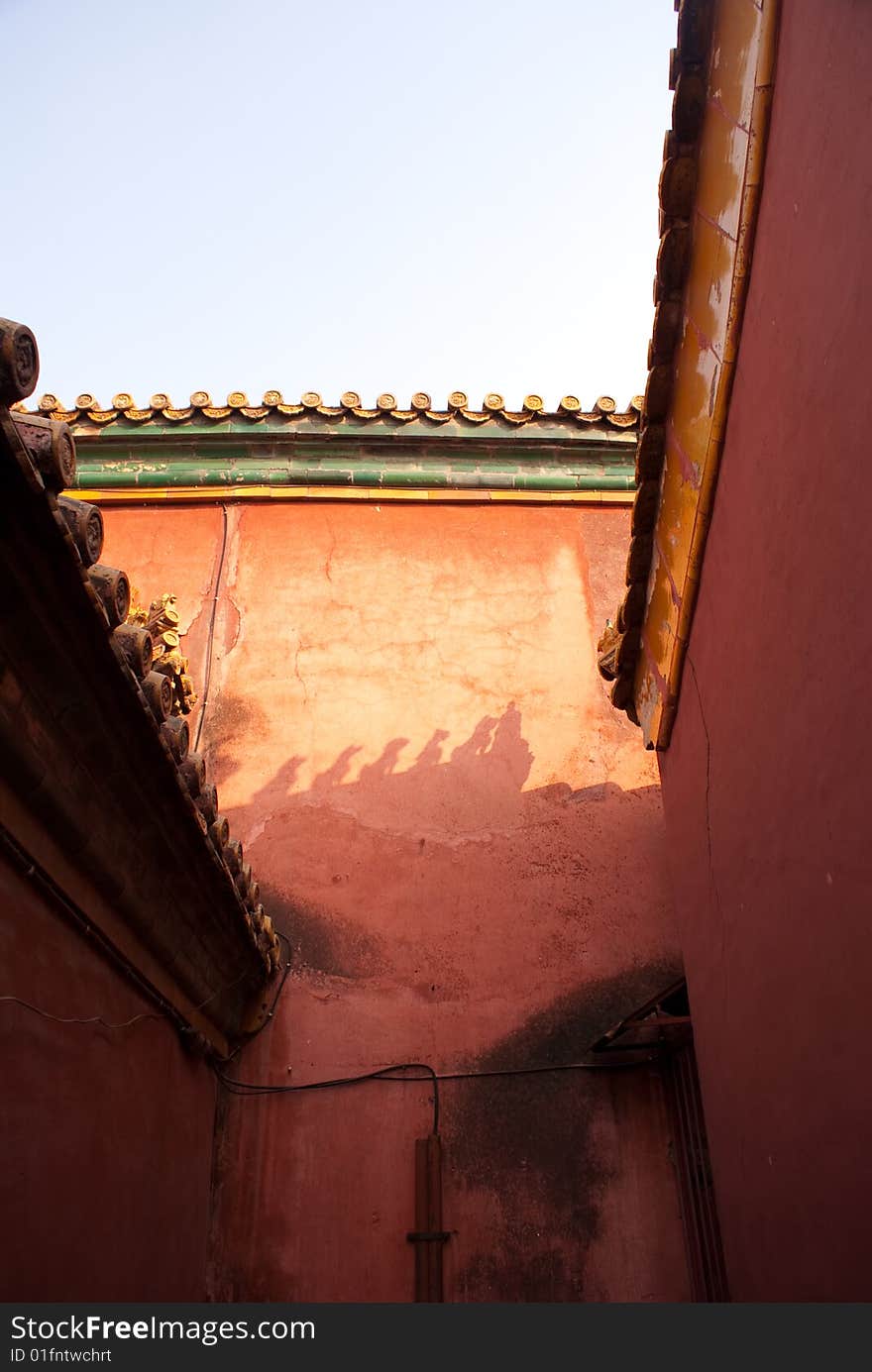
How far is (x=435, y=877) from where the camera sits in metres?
6.63

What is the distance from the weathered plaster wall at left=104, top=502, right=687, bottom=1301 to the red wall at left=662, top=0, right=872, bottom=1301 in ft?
4.92

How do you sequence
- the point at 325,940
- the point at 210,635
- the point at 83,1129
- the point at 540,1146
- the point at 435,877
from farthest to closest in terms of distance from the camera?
1. the point at 210,635
2. the point at 435,877
3. the point at 325,940
4. the point at 540,1146
5. the point at 83,1129

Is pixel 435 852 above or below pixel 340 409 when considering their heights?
below

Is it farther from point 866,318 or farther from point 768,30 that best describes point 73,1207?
point 768,30

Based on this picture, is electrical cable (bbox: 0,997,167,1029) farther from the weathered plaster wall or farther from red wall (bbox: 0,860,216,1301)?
the weathered plaster wall

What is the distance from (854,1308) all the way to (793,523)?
77.3 inches

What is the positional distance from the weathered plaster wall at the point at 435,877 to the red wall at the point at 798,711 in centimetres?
150

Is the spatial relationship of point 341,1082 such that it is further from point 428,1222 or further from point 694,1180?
point 694,1180

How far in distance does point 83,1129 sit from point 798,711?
2.67m

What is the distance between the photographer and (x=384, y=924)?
254 inches

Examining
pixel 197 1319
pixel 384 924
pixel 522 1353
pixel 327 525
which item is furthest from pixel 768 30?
pixel 327 525

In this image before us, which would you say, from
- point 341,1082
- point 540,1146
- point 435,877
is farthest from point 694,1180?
point 435,877

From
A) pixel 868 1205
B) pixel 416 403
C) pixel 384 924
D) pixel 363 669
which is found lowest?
pixel 868 1205

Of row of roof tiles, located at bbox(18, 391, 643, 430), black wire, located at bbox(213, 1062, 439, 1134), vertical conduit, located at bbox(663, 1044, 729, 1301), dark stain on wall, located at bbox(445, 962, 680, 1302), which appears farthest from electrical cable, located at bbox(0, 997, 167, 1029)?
row of roof tiles, located at bbox(18, 391, 643, 430)
